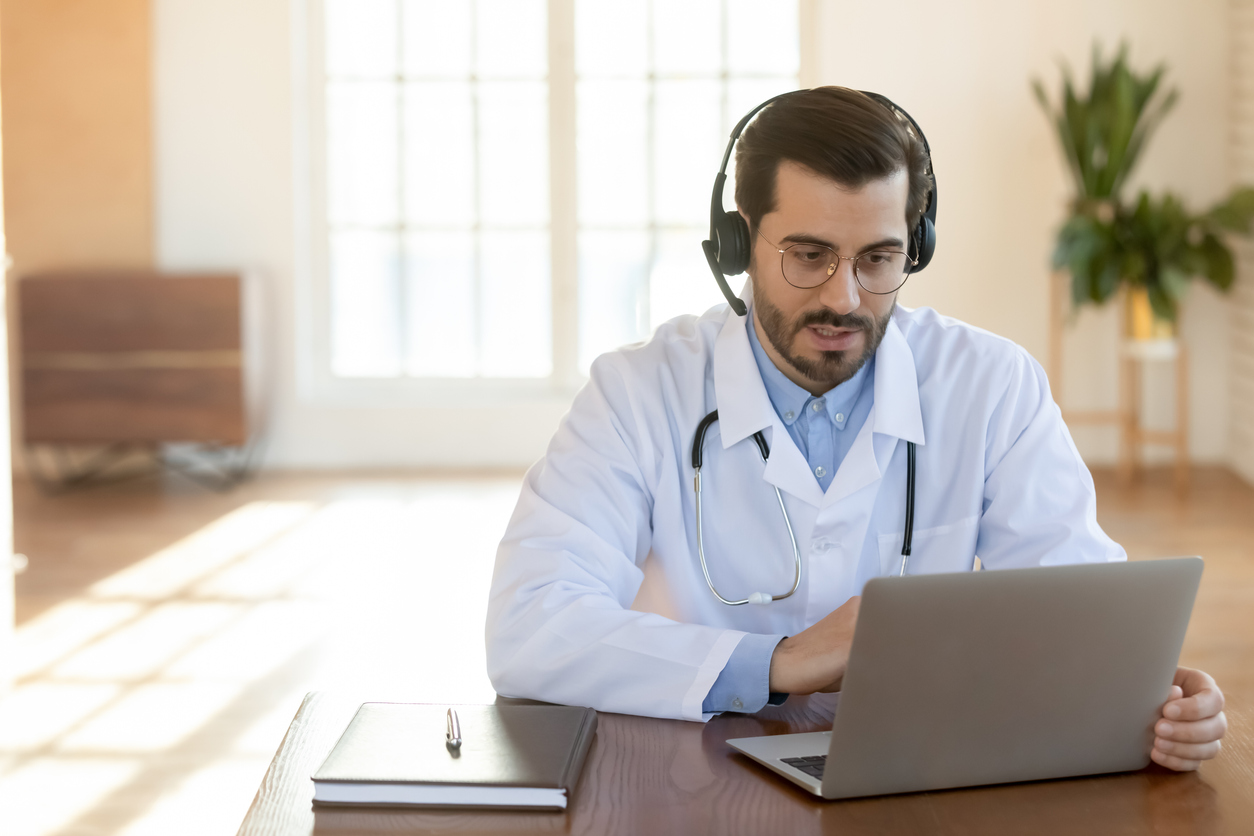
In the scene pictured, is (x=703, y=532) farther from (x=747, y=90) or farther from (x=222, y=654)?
(x=747, y=90)

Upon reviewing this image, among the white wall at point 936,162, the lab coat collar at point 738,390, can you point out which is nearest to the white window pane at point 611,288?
the white wall at point 936,162

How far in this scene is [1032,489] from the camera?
1.59 m

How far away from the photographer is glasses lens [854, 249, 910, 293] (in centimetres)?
153

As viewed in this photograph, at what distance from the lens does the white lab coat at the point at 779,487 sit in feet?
5.08

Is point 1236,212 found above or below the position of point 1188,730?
above

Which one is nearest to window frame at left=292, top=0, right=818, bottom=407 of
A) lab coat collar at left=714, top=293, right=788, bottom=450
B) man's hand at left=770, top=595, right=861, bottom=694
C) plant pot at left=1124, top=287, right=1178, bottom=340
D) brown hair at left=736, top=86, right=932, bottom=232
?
plant pot at left=1124, top=287, right=1178, bottom=340

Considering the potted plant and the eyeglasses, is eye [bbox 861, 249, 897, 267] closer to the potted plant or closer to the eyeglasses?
the eyeglasses

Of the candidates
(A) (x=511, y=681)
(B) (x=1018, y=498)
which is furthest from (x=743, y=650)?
(B) (x=1018, y=498)

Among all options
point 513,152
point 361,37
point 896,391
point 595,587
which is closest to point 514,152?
point 513,152

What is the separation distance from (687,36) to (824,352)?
16.6 feet

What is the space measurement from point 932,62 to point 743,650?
5.27 m

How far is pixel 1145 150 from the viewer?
5961mm

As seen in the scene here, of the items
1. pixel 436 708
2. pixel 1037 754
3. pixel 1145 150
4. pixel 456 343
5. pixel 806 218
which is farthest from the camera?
pixel 456 343

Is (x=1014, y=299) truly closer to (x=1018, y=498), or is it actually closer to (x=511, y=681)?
(x=1018, y=498)
